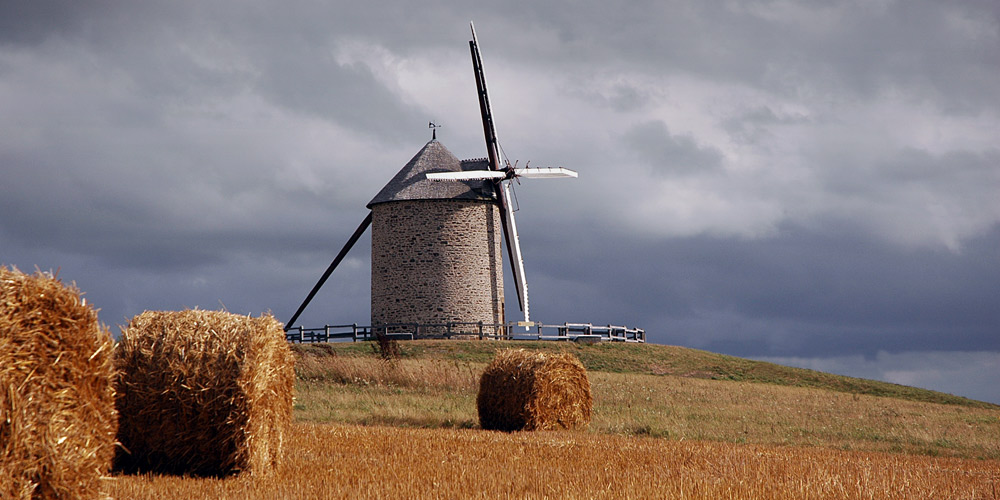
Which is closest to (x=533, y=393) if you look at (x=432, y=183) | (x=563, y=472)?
(x=563, y=472)

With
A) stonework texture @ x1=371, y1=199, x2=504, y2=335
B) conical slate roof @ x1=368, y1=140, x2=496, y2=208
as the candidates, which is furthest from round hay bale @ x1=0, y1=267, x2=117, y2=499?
conical slate roof @ x1=368, y1=140, x2=496, y2=208

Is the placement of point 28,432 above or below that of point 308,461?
above

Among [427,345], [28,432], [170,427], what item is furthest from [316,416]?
[427,345]

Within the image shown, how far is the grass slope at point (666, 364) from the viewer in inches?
1243

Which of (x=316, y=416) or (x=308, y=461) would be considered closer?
(x=308, y=461)

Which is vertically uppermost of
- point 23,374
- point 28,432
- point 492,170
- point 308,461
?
point 492,170

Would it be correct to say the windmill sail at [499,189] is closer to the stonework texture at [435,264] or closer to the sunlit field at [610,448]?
the stonework texture at [435,264]

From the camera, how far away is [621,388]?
75.7ft

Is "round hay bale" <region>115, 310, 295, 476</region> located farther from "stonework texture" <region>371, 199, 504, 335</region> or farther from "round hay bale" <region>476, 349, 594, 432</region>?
"stonework texture" <region>371, 199, 504, 335</region>

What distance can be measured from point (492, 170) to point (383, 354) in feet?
42.7

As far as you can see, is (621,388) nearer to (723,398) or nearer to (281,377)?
(723,398)

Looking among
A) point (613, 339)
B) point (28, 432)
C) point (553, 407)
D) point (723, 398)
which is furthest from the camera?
point (613, 339)

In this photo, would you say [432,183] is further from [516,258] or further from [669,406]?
[669,406]

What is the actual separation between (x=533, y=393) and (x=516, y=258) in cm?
2246
